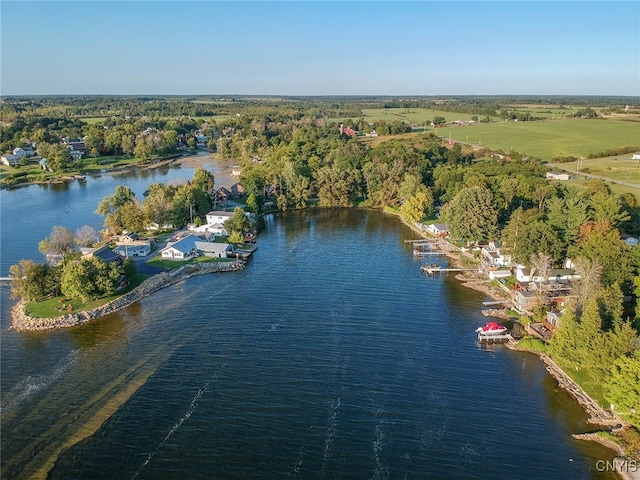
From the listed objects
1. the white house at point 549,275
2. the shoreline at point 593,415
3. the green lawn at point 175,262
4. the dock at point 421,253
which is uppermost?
the white house at point 549,275

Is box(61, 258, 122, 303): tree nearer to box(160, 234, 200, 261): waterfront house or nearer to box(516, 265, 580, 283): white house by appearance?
box(160, 234, 200, 261): waterfront house

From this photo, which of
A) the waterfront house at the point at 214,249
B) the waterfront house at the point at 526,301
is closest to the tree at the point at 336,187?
the waterfront house at the point at 214,249

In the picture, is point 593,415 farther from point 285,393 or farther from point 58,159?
point 58,159

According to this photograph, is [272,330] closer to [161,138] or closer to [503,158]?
[503,158]

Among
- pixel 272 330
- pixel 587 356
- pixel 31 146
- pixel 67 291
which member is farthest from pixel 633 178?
pixel 31 146

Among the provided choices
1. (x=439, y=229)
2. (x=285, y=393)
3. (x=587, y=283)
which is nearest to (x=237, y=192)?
(x=439, y=229)

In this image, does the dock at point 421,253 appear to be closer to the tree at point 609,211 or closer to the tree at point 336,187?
the tree at point 609,211
